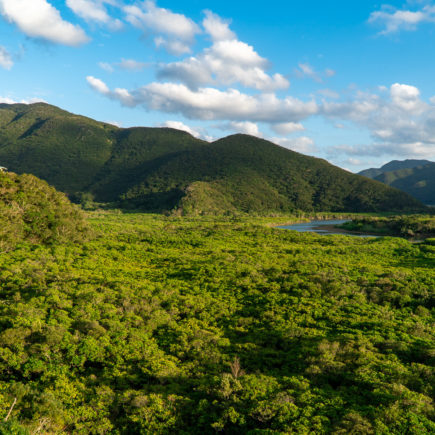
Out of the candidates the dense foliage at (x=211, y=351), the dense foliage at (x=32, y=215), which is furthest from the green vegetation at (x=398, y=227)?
the dense foliage at (x=32, y=215)

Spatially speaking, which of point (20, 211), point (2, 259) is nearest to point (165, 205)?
point (20, 211)

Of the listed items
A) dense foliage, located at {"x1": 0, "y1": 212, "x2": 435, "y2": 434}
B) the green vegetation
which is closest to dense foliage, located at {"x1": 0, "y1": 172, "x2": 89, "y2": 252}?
dense foliage, located at {"x1": 0, "y1": 212, "x2": 435, "y2": 434}

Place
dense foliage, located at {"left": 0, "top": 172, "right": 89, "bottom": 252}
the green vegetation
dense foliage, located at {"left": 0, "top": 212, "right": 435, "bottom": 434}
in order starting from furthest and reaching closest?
the green vegetation, dense foliage, located at {"left": 0, "top": 172, "right": 89, "bottom": 252}, dense foliage, located at {"left": 0, "top": 212, "right": 435, "bottom": 434}

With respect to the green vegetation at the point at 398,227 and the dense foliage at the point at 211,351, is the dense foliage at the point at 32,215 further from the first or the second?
the green vegetation at the point at 398,227

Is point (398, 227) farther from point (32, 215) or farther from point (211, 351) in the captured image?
point (211, 351)

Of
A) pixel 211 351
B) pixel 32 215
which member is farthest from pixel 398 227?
pixel 211 351

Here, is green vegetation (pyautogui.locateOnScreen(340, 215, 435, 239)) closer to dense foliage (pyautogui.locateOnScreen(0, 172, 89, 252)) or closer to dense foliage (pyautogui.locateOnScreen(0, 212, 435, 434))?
dense foliage (pyautogui.locateOnScreen(0, 212, 435, 434))
